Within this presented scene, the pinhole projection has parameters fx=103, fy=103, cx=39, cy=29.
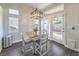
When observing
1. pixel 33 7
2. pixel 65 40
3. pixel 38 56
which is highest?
pixel 33 7

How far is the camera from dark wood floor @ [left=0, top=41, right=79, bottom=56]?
2230 mm

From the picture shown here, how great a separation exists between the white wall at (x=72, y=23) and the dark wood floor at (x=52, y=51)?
0.45ft

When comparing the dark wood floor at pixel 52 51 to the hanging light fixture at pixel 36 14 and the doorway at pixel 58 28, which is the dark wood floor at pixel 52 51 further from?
the hanging light fixture at pixel 36 14

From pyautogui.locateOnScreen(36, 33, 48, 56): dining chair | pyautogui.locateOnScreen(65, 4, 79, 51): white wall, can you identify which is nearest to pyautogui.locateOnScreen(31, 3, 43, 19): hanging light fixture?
pyautogui.locateOnScreen(36, 33, 48, 56): dining chair

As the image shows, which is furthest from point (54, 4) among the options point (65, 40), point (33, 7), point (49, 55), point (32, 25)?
point (49, 55)

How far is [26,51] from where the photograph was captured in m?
2.29

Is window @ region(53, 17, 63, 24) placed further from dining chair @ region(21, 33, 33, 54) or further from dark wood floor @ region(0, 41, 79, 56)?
dining chair @ region(21, 33, 33, 54)

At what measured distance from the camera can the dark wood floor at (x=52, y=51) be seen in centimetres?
223

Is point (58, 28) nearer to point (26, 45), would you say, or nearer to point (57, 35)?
point (57, 35)

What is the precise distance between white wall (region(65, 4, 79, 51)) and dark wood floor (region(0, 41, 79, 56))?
14cm

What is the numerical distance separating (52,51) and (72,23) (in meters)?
0.76

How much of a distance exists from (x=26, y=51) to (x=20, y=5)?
102 centimetres

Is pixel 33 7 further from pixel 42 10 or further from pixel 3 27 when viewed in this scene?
pixel 3 27

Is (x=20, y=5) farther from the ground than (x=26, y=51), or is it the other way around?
(x=20, y=5)
